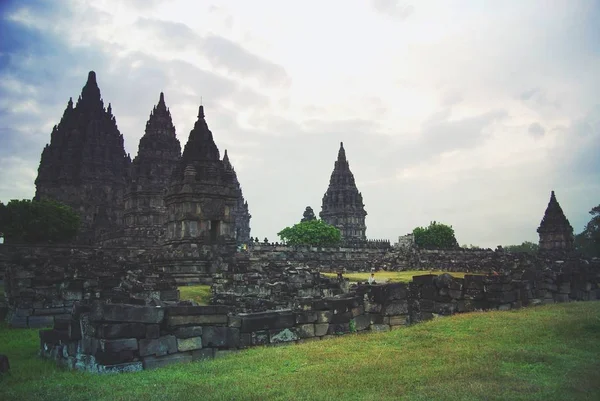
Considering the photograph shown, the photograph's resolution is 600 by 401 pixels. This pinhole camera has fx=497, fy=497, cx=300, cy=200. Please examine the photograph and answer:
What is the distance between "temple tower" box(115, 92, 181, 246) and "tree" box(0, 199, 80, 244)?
19.7 feet

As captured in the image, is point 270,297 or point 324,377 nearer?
point 324,377

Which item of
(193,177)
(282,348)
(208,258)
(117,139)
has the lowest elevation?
(282,348)

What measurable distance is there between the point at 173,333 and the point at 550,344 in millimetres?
6366

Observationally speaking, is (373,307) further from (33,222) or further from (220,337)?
(33,222)

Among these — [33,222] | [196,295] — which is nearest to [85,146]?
[33,222]

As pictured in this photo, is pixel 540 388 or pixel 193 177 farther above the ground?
pixel 193 177

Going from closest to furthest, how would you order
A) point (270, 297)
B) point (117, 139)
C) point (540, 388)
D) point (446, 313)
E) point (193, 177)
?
point (540, 388)
point (446, 313)
point (270, 297)
point (193, 177)
point (117, 139)

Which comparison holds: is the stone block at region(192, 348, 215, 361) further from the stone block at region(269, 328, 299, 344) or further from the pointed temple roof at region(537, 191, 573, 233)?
the pointed temple roof at region(537, 191, 573, 233)

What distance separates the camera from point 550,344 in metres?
8.24

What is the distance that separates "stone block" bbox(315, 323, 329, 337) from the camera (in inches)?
408

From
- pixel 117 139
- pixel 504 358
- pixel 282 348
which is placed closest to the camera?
pixel 504 358

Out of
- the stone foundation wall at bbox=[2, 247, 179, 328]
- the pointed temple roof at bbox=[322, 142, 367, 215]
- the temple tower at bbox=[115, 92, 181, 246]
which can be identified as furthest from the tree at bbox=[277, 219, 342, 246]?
the stone foundation wall at bbox=[2, 247, 179, 328]

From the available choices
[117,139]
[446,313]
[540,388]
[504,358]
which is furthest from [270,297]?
[117,139]

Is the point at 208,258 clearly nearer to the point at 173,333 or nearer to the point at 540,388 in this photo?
the point at 173,333
